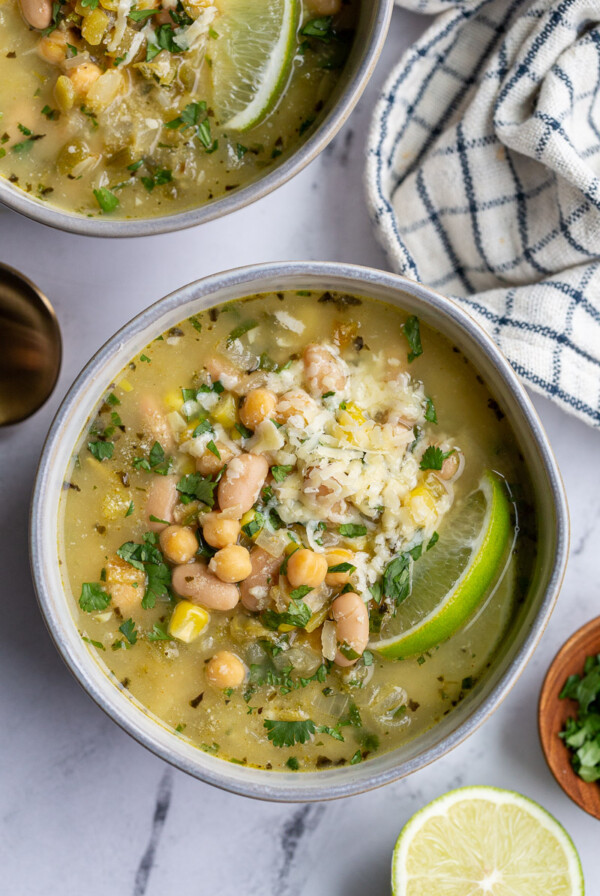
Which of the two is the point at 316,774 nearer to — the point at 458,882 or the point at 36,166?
the point at 458,882

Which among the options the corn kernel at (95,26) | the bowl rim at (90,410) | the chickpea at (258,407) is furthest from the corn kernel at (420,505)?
the corn kernel at (95,26)

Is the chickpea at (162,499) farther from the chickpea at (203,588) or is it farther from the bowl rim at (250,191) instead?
the bowl rim at (250,191)

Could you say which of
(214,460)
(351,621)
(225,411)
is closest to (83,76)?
(225,411)

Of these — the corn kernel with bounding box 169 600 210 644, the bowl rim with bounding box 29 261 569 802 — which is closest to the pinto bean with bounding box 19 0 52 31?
the bowl rim with bounding box 29 261 569 802

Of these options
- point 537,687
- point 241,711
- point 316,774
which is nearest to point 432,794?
point 537,687

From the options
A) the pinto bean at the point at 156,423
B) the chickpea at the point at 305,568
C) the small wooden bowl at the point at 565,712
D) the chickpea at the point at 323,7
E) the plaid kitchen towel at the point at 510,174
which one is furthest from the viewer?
the small wooden bowl at the point at 565,712

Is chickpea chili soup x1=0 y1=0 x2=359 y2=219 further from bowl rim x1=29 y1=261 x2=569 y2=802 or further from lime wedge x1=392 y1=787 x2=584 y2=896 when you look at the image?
lime wedge x1=392 y1=787 x2=584 y2=896

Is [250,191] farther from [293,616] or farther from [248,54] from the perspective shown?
[293,616]
